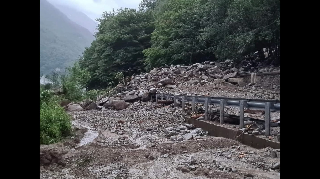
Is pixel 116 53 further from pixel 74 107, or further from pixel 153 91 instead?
pixel 153 91

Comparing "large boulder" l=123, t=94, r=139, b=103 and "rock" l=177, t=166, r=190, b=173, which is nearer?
"rock" l=177, t=166, r=190, b=173

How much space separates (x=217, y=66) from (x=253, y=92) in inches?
68.6

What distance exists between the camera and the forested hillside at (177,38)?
4.30m

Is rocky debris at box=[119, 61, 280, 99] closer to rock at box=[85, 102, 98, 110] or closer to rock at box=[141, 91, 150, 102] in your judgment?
rock at box=[141, 91, 150, 102]

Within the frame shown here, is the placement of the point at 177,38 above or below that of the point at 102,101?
above

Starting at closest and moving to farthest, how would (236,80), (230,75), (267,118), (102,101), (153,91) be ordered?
(267,118) → (236,80) → (230,75) → (102,101) → (153,91)

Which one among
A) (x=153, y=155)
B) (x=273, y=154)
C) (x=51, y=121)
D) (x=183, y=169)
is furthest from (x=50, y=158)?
(x=273, y=154)

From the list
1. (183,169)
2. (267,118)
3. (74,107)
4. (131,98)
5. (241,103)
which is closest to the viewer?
(267,118)

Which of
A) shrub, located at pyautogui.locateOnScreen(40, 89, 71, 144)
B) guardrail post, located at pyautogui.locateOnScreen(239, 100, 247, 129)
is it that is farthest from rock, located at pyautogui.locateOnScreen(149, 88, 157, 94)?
guardrail post, located at pyautogui.locateOnScreen(239, 100, 247, 129)

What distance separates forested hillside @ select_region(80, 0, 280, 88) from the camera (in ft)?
14.1

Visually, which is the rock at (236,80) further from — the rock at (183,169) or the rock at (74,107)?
the rock at (74,107)

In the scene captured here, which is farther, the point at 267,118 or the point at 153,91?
the point at 153,91

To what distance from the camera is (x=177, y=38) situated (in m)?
5.82
